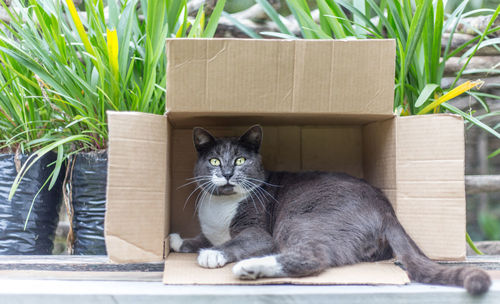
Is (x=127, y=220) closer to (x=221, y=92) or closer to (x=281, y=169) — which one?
(x=221, y=92)

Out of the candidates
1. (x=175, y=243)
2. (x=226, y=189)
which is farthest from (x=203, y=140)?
(x=175, y=243)

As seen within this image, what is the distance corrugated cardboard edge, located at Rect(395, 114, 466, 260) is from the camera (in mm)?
1058

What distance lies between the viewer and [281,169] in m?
1.59

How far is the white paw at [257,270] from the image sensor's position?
891 millimetres

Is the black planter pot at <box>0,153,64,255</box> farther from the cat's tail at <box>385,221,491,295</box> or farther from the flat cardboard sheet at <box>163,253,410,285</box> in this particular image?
the cat's tail at <box>385,221,491,295</box>

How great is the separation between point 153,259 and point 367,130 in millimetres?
840

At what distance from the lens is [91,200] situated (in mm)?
1255

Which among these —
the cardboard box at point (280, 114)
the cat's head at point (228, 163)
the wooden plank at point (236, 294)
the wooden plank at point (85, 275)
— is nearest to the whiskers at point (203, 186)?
the cat's head at point (228, 163)

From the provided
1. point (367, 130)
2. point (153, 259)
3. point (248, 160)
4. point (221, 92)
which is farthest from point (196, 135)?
point (367, 130)

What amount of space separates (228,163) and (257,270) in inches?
18.7

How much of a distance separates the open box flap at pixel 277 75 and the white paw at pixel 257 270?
393 mm

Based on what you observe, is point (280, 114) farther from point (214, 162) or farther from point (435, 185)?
point (435, 185)

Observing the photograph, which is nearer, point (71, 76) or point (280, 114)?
point (280, 114)

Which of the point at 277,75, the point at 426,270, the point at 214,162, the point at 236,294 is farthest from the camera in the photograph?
the point at 214,162
